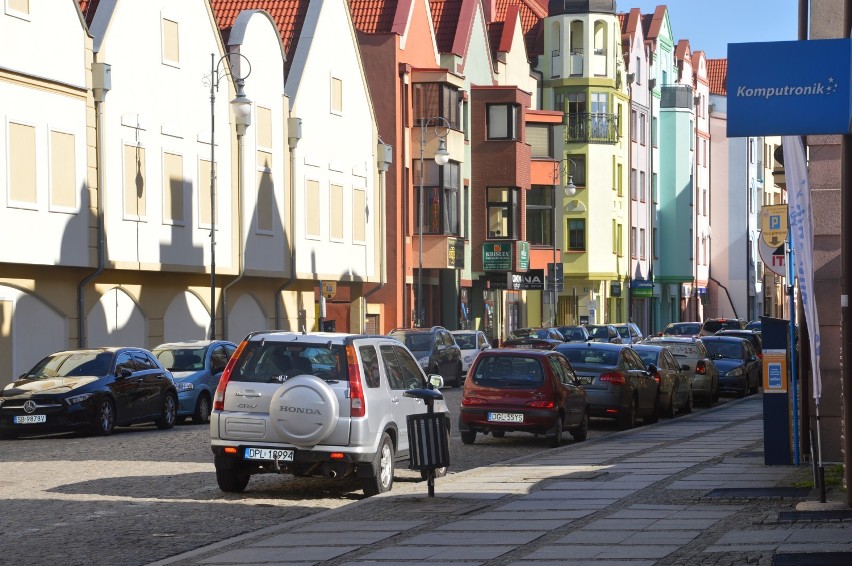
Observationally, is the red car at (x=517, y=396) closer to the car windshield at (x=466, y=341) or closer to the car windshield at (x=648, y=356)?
the car windshield at (x=648, y=356)

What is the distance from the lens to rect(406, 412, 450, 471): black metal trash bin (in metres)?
15.3

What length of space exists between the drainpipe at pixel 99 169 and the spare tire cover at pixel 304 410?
902 inches

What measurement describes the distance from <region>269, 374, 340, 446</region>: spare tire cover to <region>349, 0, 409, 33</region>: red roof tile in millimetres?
46609

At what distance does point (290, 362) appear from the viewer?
16547 millimetres

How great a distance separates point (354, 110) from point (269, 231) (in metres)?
8.53

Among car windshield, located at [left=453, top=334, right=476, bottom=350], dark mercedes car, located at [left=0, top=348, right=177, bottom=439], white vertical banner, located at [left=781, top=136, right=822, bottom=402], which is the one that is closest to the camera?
white vertical banner, located at [left=781, top=136, right=822, bottom=402]

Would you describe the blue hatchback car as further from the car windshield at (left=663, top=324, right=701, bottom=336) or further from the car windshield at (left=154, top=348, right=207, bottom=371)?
the car windshield at (left=663, top=324, right=701, bottom=336)

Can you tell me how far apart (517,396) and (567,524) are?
11.0 meters

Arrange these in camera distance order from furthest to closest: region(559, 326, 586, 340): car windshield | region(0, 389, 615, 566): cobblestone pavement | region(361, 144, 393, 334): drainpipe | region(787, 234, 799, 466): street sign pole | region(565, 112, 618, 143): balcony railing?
region(565, 112, 618, 143): balcony railing, region(361, 144, 393, 334): drainpipe, region(559, 326, 586, 340): car windshield, region(787, 234, 799, 466): street sign pole, region(0, 389, 615, 566): cobblestone pavement

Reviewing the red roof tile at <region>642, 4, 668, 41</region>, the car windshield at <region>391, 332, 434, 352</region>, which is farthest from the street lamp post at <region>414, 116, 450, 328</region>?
the red roof tile at <region>642, 4, 668, 41</region>

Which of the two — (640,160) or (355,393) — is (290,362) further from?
(640,160)

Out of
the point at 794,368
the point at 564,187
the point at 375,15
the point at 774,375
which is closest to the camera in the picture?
the point at 794,368

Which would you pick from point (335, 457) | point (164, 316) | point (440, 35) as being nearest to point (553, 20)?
point (440, 35)

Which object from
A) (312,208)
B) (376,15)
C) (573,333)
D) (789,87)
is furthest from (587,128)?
(789,87)
